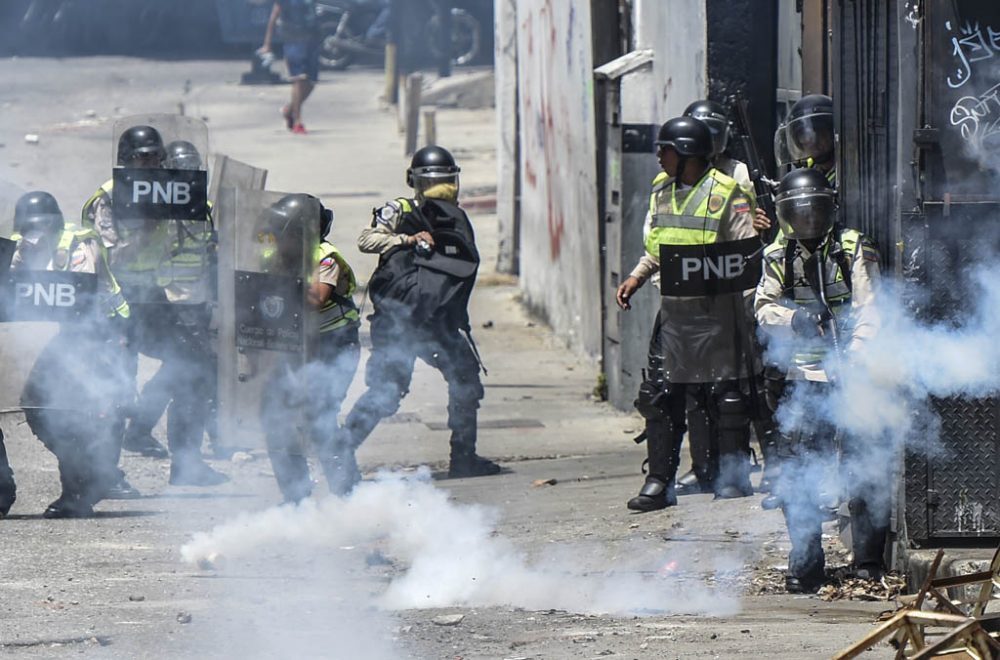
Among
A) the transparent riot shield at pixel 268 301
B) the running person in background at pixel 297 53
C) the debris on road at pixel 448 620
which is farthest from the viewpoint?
the running person in background at pixel 297 53

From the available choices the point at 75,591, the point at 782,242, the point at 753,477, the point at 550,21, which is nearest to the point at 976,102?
the point at 782,242

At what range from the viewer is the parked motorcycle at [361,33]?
3017 centimetres

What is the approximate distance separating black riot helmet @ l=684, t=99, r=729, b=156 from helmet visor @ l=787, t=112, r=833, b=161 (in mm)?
727

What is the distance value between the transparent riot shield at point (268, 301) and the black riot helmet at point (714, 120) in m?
1.81

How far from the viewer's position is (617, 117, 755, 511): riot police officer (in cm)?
763

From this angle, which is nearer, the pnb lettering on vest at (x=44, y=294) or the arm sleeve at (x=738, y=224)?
the arm sleeve at (x=738, y=224)

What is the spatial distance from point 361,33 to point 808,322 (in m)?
26.0

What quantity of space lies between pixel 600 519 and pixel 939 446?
6.57ft

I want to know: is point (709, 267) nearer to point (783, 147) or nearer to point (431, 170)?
point (783, 147)

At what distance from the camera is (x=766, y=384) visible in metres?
6.59

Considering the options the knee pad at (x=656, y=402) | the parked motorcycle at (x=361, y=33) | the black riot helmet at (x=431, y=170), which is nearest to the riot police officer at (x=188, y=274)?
the black riot helmet at (x=431, y=170)

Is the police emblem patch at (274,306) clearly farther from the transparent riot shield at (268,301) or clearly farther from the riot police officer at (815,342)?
the riot police officer at (815,342)

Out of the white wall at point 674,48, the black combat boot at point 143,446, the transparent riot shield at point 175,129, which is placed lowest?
the black combat boot at point 143,446

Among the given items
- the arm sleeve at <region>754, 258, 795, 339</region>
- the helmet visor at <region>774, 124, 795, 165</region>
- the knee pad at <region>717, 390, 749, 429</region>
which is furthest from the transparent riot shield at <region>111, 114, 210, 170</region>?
the arm sleeve at <region>754, 258, 795, 339</region>
